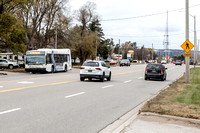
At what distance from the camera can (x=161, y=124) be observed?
6773 mm

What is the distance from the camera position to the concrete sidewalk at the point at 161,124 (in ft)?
20.4

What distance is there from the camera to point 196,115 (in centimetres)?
761

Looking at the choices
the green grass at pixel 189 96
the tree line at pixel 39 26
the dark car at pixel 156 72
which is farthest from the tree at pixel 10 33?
the green grass at pixel 189 96

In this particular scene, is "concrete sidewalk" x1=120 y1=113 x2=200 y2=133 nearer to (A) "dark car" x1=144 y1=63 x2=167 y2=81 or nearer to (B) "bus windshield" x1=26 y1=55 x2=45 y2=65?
(A) "dark car" x1=144 y1=63 x2=167 y2=81

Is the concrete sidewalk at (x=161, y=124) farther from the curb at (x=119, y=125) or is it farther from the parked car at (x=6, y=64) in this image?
the parked car at (x=6, y=64)

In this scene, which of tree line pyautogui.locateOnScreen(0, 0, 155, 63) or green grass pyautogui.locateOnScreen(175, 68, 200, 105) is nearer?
green grass pyautogui.locateOnScreen(175, 68, 200, 105)

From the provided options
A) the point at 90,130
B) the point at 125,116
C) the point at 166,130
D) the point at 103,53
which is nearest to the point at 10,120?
the point at 90,130

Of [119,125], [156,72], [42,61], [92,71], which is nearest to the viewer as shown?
[119,125]

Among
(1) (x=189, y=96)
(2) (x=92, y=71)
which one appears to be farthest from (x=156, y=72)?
(1) (x=189, y=96)

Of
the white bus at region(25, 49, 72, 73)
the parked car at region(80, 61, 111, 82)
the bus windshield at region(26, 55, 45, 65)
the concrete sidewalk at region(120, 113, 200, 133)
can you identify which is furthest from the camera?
the bus windshield at region(26, 55, 45, 65)

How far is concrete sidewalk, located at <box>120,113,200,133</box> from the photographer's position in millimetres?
6203

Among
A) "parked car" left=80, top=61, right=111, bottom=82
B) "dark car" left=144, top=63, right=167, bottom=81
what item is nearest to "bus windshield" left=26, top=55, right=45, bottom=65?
"parked car" left=80, top=61, right=111, bottom=82

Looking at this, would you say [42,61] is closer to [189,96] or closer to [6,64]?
[6,64]

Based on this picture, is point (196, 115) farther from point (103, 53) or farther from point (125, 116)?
point (103, 53)
